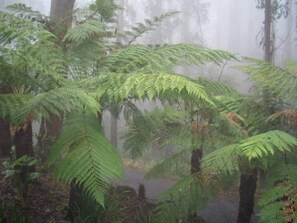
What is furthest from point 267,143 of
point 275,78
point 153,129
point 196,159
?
point 153,129

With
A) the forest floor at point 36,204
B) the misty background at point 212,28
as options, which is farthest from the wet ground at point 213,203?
the misty background at point 212,28

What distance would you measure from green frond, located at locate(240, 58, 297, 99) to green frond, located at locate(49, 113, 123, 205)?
95.2 inches

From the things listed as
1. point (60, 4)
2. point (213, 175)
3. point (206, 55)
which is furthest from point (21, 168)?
point (60, 4)

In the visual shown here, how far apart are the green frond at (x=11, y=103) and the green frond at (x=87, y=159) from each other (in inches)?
20.3

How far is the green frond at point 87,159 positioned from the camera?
292cm

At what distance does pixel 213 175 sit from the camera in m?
4.32

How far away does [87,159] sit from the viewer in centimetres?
304

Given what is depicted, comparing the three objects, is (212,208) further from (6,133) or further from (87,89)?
(87,89)

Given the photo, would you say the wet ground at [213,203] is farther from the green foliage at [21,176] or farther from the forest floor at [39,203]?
the green foliage at [21,176]

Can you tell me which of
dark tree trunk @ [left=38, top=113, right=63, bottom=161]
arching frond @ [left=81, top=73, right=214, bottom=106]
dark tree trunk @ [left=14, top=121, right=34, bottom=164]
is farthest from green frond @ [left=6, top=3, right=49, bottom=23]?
dark tree trunk @ [left=38, top=113, right=63, bottom=161]

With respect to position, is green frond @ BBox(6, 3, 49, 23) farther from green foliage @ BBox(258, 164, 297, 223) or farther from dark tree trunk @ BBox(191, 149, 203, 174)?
green foliage @ BBox(258, 164, 297, 223)

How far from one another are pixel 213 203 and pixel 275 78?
626 centimetres

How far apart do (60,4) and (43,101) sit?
5.29 m

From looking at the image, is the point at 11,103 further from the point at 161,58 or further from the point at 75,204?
the point at 161,58
